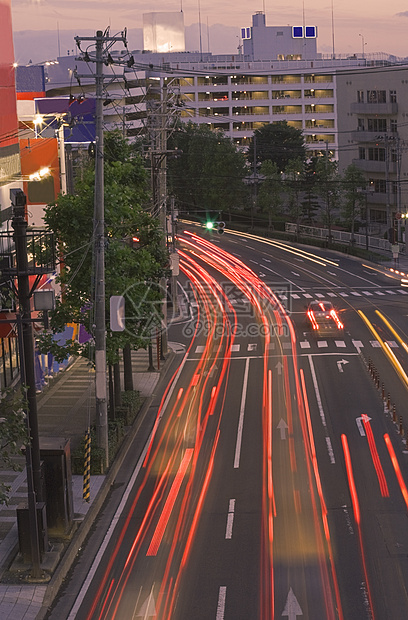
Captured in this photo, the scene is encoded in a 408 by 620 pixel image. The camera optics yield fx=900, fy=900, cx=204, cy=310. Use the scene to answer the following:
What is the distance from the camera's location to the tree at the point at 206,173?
4053 inches

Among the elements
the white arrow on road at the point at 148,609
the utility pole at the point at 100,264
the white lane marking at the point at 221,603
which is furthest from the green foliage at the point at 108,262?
the white lane marking at the point at 221,603

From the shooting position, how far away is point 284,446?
97.4ft

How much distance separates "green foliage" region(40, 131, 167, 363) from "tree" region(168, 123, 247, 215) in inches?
2635

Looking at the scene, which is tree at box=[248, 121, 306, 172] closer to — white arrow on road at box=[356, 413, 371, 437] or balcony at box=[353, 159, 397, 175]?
balcony at box=[353, 159, 397, 175]

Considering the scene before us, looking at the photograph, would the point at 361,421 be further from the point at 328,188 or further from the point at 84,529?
the point at 328,188

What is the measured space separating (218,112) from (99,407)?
14319cm

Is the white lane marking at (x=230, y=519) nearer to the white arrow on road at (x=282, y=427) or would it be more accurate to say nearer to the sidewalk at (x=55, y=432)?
the sidewalk at (x=55, y=432)

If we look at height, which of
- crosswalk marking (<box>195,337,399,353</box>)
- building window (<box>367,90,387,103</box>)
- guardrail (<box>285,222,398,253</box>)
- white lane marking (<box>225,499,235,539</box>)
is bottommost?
white lane marking (<box>225,499,235,539</box>)

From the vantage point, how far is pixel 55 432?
31469 mm

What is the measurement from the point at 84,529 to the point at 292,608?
21.4 ft

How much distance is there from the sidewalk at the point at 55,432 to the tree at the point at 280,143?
82.8m

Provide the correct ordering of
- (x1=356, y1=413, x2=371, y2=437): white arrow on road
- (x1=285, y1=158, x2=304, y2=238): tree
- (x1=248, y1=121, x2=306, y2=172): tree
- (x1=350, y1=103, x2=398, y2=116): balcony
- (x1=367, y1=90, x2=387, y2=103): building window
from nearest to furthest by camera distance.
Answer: (x1=356, y1=413, x2=371, y2=437): white arrow on road
(x1=285, y1=158, x2=304, y2=238): tree
(x1=350, y1=103, x2=398, y2=116): balcony
(x1=367, y1=90, x2=387, y2=103): building window
(x1=248, y1=121, x2=306, y2=172): tree

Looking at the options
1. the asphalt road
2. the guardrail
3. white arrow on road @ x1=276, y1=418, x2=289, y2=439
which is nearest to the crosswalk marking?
the asphalt road

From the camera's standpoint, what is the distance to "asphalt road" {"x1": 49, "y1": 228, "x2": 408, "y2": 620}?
18.7 metres
